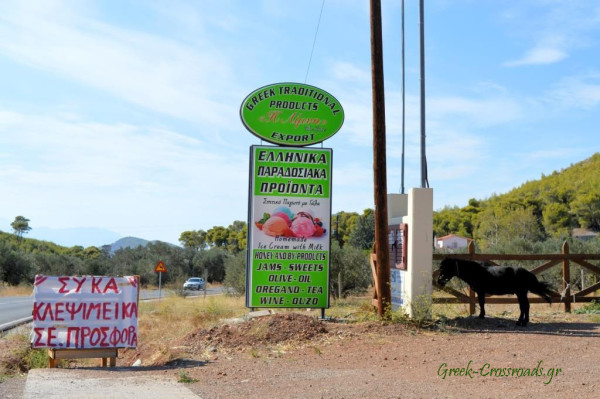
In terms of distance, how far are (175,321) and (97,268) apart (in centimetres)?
3699

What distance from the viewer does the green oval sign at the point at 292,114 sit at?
15641mm

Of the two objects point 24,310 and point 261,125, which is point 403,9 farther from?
point 24,310

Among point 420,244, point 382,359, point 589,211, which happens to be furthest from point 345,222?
point 382,359

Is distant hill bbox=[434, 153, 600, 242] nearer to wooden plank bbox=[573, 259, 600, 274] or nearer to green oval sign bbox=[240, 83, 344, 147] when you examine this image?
wooden plank bbox=[573, 259, 600, 274]

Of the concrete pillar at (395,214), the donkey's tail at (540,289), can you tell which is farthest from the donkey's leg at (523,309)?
the concrete pillar at (395,214)

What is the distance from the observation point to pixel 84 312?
10.9m

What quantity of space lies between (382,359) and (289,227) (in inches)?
209

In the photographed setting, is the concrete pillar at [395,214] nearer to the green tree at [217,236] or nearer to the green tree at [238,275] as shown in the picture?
the green tree at [238,275]

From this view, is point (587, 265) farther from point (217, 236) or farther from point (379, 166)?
point (217, 236)

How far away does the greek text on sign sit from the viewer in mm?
10719

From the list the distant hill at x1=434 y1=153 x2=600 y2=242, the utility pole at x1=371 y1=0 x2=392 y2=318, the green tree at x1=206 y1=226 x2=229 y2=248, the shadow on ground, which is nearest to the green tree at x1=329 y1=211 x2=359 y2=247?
the distant hill at x1=434 y1=153 x2=600 y2=242

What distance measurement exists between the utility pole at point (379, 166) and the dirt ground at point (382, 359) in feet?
2.92

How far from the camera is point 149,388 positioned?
8.58m

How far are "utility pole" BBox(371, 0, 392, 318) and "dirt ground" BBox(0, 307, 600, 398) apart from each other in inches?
35.0
